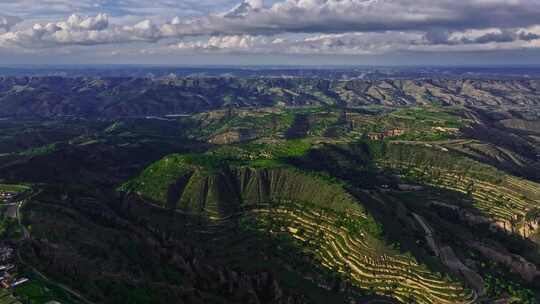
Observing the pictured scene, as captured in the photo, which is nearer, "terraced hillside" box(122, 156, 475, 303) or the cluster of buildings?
the cluster of buildings

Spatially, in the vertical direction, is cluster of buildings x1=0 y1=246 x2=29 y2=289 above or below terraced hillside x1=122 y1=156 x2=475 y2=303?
above

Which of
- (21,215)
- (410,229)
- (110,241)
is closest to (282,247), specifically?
(410,229)

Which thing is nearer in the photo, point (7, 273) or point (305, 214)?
point (7, 273)

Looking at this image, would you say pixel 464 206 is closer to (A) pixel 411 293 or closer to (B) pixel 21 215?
(A) pixel 411 293

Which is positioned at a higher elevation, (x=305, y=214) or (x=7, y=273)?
(x=7, y=273)
